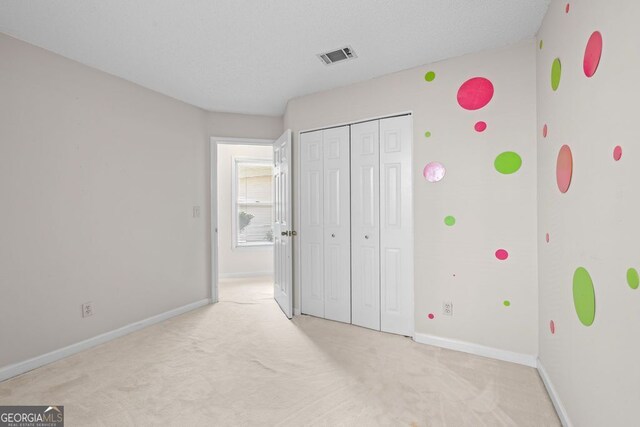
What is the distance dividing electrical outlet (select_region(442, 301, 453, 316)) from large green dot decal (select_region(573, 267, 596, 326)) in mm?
1118

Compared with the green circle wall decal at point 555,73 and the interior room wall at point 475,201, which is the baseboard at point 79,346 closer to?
the interior room wall at point 475,201

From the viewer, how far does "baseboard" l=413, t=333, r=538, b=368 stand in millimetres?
2348

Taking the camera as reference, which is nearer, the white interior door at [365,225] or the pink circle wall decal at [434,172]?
the pink circle wall decal at [434,172]

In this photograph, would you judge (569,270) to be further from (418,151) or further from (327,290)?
(327,290)

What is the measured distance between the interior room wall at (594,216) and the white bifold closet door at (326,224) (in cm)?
169

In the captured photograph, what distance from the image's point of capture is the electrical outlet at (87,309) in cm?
271

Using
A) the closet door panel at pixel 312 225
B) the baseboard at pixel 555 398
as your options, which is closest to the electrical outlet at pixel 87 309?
the closet door panel at pixel 312 225

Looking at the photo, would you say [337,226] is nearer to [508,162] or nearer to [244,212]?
[508,162]

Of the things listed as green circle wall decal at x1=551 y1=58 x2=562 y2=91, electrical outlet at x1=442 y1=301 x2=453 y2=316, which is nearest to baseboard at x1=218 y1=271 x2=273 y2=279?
electrical outlet at x1=442 y1=301 x2=453 y2=316

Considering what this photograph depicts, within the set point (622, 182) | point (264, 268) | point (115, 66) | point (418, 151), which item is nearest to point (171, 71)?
point (115, 66)

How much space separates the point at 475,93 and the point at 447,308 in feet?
5.69

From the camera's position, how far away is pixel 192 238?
12.6 ft

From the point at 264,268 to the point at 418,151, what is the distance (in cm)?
374

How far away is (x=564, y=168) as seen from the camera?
5.66 ft
